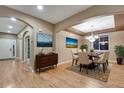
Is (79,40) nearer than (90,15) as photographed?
No

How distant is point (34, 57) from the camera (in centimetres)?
446

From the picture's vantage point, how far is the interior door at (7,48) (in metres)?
8.41

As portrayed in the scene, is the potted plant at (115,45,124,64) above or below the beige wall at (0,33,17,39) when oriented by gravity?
below

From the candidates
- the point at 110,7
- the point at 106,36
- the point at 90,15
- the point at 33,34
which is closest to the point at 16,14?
the point at 33,34

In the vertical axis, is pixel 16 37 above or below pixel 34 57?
above

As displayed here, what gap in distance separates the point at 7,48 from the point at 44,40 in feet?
19.0

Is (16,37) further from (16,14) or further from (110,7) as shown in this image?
(110,7)

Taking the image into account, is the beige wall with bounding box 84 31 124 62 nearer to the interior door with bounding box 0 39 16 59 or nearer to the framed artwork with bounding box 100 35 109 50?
the framed artwork with bounding box 100 35 109 50

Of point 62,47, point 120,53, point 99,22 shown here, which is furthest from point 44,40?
point 120,53

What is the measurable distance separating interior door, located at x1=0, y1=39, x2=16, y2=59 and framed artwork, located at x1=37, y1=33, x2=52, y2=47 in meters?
5.74

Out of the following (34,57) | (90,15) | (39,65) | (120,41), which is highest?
(90,15)

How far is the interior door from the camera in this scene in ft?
27.6

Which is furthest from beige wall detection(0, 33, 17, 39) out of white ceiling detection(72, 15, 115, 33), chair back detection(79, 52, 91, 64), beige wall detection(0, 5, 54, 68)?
chair back detection(79, 52, 91, 64)
